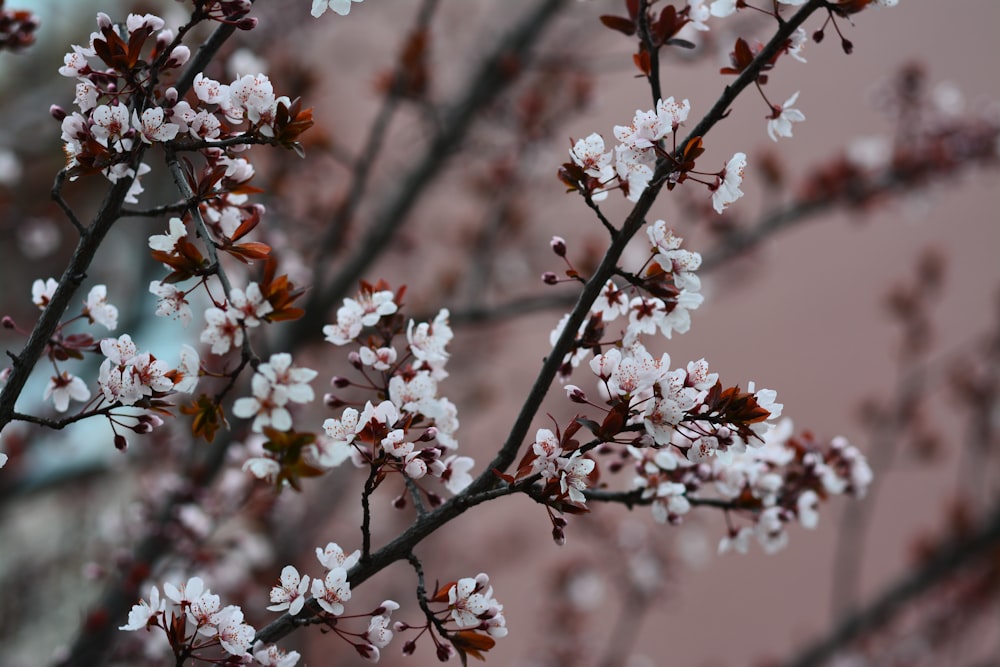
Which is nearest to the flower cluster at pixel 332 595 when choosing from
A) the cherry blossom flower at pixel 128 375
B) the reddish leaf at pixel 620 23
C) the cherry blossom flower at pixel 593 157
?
the cherry blossom flower at pixel 128 375

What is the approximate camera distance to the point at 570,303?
76.0 inches

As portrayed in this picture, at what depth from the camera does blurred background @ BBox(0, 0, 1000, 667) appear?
6.75 feet

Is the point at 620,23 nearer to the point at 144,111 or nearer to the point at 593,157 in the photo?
the point at 593,157

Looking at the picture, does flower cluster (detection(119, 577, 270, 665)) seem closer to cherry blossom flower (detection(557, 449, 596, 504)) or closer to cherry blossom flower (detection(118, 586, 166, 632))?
cherry blossom flower (detection(118, 586, 166, 632))

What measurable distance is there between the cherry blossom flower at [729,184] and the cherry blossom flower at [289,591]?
53cm

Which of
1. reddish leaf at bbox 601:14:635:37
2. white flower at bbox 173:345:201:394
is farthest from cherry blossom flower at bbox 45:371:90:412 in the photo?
reddish leaf at bbox 601:14:635:37

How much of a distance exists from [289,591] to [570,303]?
4.17ft

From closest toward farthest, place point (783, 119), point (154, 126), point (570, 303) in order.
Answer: point (154, 126) < point (783, 119) < point (570, 303)

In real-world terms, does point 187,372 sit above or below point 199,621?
above

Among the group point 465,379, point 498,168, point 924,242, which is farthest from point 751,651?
point 498,168

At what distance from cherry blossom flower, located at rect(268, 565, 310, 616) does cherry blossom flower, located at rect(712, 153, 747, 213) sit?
53cm

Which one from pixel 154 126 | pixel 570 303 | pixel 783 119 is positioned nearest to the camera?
pixel 154 126

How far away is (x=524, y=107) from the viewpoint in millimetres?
2250

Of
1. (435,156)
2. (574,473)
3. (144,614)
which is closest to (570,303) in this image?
(435,156)
